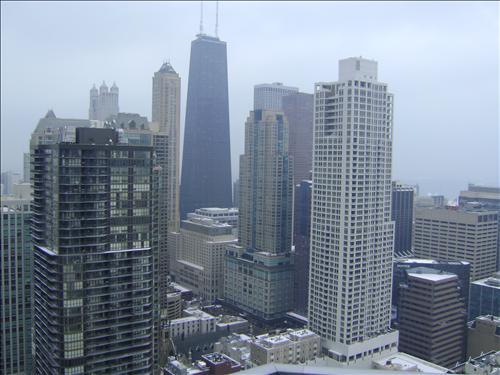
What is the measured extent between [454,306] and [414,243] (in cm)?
1400

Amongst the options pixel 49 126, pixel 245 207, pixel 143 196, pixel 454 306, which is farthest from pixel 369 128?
pixel 245 207

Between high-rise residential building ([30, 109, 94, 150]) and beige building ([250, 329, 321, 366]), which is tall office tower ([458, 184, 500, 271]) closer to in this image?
beige building ([250, 329, 321, 366])

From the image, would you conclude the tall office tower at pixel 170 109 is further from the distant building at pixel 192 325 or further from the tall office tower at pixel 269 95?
the distant building at pixel 192 325

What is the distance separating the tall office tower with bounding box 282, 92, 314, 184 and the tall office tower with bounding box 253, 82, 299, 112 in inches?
142

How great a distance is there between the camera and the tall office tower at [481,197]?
35.4 metres

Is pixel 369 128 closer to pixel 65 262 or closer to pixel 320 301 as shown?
pixel 320 301

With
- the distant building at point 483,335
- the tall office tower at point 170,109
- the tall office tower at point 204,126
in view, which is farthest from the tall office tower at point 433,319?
the tall office tower at point 204,126

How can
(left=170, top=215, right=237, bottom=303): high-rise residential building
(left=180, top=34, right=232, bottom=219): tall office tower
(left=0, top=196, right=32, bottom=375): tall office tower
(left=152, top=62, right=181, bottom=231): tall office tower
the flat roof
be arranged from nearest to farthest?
(left=0, top=196, right=32, bottom=375): tall office tower < the flat roof < (left=170, top=215, right=237, bottom=303): high-rise residential building < (left=152, top=62, right=181, bottom=231): tall office tower < (left=180, top=34, right=232, bottom=219): tall office tower

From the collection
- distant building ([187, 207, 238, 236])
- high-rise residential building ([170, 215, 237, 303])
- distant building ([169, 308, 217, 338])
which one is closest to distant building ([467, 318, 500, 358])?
distant building ([169, 308, 217, 338])

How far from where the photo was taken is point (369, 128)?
22969 millimetres

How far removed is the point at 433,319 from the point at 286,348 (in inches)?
310

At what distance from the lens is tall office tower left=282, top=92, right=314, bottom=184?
50.4 metres

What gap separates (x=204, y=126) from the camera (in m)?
61.3

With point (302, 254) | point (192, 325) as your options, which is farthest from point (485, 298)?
point (192, 325)
